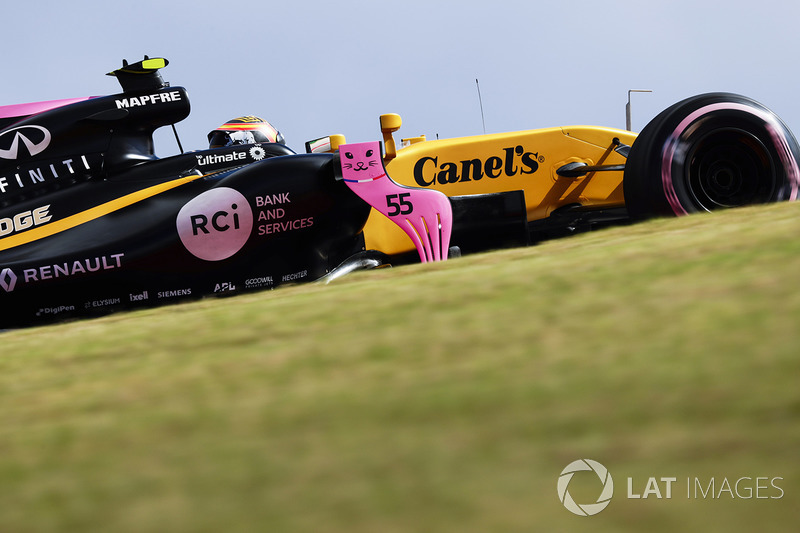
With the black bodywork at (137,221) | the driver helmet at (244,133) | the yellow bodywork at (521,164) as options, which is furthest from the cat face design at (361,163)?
the driver helmet at (244,133)

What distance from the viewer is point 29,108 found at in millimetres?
4242

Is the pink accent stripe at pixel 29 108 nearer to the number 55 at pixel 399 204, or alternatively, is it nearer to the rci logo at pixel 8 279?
the rci logo at pixel 8 279

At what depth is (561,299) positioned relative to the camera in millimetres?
1769

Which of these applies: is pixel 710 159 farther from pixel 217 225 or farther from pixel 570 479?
pixel 570 479

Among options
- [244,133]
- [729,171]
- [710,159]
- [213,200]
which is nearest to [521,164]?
[710,159]

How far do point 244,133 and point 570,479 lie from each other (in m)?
7.68

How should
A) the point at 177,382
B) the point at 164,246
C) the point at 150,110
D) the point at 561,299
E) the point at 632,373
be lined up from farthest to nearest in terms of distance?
1. the point at 150,110
2. the point at 164,246
3. the point at 561,299
4. the point at 177,382
5. the point at 632,373

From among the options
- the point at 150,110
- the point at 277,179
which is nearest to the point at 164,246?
the point at 277,179

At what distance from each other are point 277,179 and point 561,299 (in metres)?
2.64

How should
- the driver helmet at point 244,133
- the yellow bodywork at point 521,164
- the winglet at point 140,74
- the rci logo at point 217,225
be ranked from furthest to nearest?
the driver helmet at point 244,133 < the yellow bodywork at point 521,164 < the winglet at point 140,74 < the rci logo at point 217,225

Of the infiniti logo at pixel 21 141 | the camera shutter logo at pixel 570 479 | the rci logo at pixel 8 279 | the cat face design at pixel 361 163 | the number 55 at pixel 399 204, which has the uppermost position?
the infiniti logo at pixel 21 141

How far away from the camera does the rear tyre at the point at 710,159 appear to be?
12.9ft

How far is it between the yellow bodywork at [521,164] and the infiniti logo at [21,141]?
2.10m

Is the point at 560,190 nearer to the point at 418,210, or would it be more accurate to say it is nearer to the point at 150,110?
the point at 418,210
